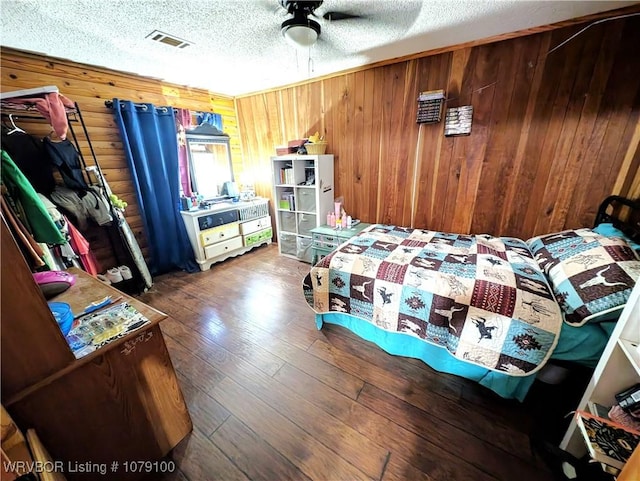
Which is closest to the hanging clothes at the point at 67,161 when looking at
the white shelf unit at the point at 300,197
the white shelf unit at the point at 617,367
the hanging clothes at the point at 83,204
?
the hanging clothes at the point at 83,204

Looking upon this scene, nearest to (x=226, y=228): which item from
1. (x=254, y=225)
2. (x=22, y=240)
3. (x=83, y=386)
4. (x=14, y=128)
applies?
(x=254, y=225)

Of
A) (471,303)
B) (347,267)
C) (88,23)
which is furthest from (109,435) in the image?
(88,23)

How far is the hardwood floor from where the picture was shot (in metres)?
1.14

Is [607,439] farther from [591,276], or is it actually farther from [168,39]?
[168,39]

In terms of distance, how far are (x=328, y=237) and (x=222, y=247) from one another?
1.52 m

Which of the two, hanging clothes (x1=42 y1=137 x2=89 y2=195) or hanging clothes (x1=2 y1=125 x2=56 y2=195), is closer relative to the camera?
hanging clothes (x1=2 y1=125 x2=56 y2=195)

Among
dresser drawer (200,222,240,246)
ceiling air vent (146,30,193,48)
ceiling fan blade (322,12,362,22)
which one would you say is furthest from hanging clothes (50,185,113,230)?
ceiling fan blade (322,12,362,22)

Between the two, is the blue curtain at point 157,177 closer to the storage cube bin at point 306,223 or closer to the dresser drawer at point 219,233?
the dresser drawer at point 219,233

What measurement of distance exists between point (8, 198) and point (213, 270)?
1.88m

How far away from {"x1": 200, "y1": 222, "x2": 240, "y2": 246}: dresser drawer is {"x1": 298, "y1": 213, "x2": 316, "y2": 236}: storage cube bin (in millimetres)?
893

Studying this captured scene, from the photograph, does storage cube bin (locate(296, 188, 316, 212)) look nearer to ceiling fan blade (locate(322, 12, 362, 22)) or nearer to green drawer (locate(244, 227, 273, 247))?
green drawer (locate(244, 227, 273, 247))

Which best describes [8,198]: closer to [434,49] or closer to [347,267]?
[347,267]

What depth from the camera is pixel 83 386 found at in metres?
0.88

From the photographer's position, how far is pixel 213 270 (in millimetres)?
3156
